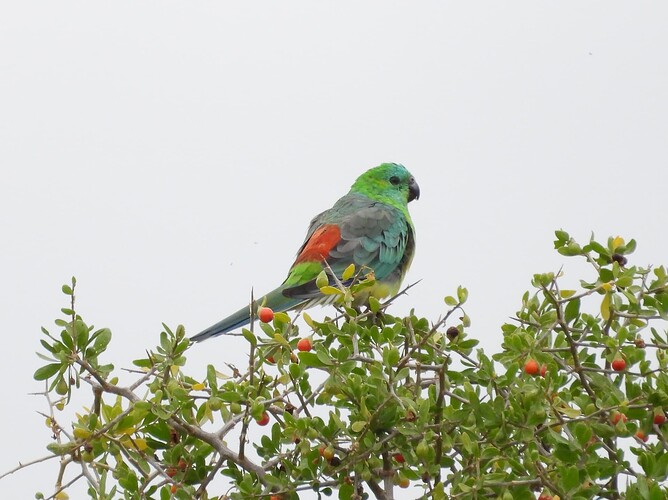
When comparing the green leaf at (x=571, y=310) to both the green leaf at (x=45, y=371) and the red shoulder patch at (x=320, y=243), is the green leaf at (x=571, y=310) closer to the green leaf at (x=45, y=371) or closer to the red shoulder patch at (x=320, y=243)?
the green leaf at (x=45, y=371)

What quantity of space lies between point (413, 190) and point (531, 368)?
11.4 feet

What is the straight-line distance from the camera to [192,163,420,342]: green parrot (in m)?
4.37

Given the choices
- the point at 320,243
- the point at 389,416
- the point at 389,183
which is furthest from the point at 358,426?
the point at 389,183

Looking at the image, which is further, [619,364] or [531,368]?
[619,364]

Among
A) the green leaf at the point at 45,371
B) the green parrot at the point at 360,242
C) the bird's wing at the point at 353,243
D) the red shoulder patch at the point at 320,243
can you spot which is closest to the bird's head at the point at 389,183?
the green parrot at the point at 360,242

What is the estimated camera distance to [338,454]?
234 cm

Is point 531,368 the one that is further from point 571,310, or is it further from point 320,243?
point 320,243

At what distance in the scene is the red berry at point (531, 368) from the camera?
2283 mm

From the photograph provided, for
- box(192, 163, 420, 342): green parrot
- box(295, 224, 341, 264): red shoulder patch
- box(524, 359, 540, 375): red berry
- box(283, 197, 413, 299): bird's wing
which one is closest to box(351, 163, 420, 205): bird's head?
box(192, 163, 420, 342): green parrot

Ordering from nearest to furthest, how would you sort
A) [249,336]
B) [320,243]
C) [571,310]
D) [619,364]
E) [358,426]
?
[358,426], [249,336], [619,364], [571,310], [320,243]

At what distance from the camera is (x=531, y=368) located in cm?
229

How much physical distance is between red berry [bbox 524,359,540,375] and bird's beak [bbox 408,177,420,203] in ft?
11.4

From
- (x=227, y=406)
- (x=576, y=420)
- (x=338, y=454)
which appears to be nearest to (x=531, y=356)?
(x=576, y=420)

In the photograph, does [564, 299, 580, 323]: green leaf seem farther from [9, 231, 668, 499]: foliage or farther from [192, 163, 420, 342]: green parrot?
[192, 163, 420, 342]: green parrot
